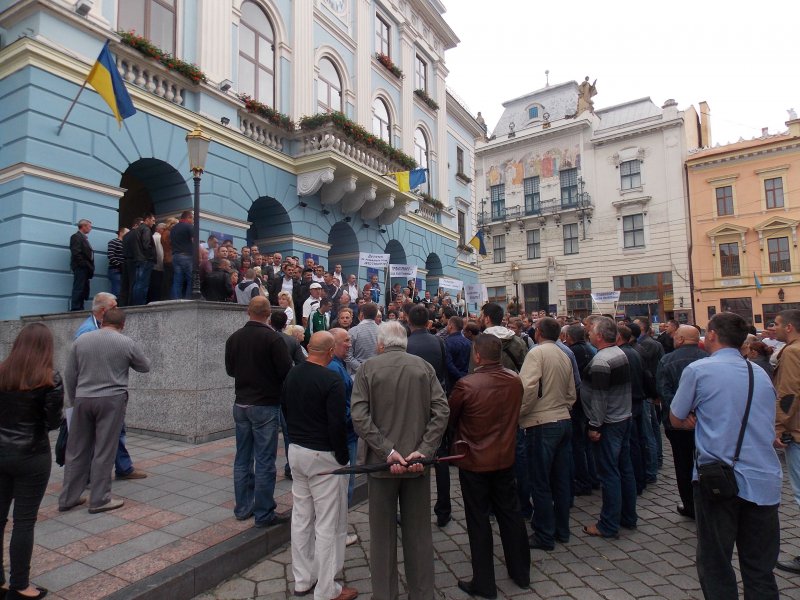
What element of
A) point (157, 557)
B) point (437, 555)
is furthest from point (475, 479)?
point (157, 557)

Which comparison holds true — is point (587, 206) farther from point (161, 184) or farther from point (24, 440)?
point (24, 440)

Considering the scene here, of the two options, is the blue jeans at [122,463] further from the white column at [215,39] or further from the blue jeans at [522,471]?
the white column at [215,39]

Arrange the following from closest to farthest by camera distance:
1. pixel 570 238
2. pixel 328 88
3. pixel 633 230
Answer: pixel 328 88
pixel 633 230
pixel 570 238

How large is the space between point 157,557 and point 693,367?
13.6ft

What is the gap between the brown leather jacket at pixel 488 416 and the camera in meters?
3.64

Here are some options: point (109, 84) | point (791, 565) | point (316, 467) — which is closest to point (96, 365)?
point (316, 467)

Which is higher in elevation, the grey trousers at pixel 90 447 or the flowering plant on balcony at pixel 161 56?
the flowering plant on balcony at pixel 161 56

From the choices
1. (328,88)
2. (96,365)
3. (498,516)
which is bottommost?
(498,516)

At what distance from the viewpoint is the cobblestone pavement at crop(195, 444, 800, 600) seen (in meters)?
3.59

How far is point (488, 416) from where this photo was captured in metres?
3.67

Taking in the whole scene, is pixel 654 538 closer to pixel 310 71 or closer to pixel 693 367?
pixel 693 367

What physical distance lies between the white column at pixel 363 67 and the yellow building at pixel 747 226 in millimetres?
26289

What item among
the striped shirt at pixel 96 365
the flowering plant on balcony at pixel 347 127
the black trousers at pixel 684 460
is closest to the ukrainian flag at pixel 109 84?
the striped shirt at pixel 96 365

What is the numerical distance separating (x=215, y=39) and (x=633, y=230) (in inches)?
1268
